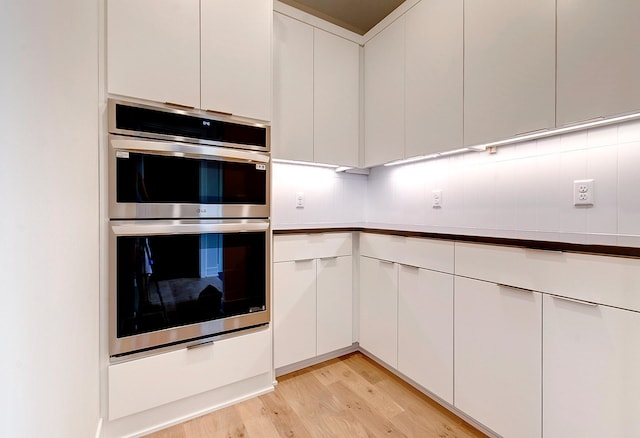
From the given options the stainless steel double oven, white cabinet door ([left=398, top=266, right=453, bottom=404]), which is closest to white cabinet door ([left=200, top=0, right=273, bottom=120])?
the stainless steel double oven

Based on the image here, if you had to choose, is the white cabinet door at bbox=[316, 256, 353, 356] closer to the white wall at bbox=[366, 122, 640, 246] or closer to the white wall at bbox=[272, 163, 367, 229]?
the white wall at bbox=[272, 163, 367, 229]

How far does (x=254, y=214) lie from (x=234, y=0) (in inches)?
45.4

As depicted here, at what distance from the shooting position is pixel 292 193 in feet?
7.48

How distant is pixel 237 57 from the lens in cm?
158

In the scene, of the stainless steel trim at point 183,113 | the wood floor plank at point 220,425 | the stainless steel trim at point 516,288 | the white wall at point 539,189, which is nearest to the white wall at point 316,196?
the white wall at point 539,189

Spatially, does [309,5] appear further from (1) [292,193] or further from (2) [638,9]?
(2) [638,9]

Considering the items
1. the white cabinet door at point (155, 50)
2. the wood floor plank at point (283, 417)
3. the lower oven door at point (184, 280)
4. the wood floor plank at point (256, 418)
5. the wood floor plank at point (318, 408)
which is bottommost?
the wood floor plank at point (256, 418)

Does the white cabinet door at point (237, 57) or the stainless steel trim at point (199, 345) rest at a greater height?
the white cabinet door at point (237, 57)

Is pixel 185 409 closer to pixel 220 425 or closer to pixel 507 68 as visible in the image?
pixel 220 425

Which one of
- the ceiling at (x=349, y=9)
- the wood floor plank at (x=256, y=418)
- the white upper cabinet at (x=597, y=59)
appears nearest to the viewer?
the white upper cabinet at (x=597, y=59)

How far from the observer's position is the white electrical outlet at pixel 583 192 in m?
1.36

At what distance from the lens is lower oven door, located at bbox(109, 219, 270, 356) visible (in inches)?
51.3

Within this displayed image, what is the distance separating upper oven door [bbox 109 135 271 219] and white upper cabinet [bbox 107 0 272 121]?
0.79ft

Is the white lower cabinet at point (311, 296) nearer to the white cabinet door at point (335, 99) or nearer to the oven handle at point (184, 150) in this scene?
the oven handle at point (184, 150)
